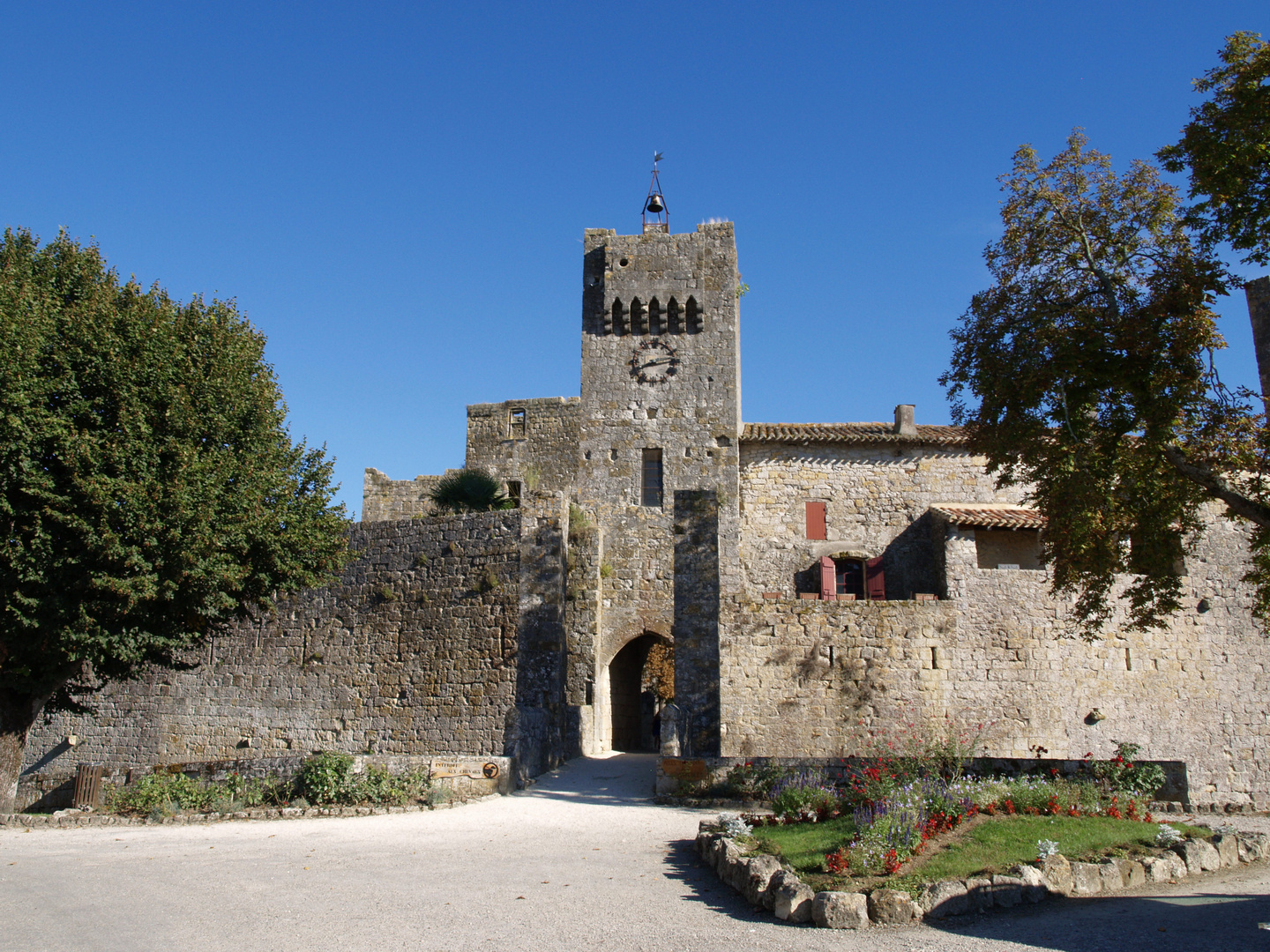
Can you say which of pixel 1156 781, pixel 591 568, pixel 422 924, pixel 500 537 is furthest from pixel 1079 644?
pixel 422 924

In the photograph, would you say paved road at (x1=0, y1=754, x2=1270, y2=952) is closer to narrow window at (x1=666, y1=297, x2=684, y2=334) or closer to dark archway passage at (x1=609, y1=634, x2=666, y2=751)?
dark archway passage at (x1=609, y1=634, x2=666, y2=751)

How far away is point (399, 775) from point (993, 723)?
505 inches

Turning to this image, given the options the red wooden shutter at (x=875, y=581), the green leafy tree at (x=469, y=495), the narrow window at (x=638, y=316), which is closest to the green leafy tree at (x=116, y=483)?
the green leafy tree at (x=469, y=495)

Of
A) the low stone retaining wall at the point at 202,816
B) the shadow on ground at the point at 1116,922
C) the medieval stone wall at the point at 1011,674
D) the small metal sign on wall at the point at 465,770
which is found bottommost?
the low stone retaining wall at the point at 202,816

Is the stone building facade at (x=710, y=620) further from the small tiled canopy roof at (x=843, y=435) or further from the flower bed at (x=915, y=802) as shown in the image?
the flower bed at (x=915, y=802)

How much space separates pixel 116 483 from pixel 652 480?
1517 centimetres

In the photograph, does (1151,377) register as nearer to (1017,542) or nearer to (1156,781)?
(1156,781)

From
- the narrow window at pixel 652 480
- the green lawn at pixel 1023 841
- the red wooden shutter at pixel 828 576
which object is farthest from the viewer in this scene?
the narrow window at pixel 652 480

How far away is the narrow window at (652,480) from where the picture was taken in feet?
86.5

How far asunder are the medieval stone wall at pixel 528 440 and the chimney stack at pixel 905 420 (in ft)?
38.1

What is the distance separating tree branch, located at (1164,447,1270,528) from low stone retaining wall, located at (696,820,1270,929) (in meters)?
5.17

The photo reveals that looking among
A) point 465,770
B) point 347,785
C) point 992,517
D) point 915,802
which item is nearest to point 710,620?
point 465,770

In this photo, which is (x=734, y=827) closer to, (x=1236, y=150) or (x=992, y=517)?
(x=1236, y=150)

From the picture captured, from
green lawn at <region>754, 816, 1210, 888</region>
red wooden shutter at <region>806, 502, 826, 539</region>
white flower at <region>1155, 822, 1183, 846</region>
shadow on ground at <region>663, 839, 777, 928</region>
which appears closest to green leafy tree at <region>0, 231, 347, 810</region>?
shadow on ground at <region>663, 839, 777, 928</region>
